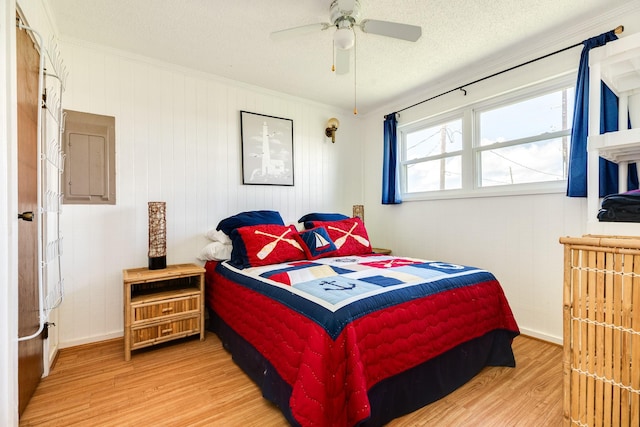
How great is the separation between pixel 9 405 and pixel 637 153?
131 inches

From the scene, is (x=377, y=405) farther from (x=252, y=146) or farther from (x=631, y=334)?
(x=252, y=146)

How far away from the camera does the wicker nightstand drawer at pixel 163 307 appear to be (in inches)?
84.0

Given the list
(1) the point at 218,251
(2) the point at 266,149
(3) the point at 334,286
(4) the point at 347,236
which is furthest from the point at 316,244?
(2) the point at 266,149

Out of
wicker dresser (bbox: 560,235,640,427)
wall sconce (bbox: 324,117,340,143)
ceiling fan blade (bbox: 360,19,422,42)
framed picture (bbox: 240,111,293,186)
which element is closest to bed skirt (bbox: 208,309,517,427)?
wicker dresser (bbox: 560,235,640,427)

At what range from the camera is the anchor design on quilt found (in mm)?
1620

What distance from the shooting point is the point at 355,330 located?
1334 mm

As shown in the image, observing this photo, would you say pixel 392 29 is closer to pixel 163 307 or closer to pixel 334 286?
pixel 334 286

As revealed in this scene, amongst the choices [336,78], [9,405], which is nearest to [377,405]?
[9,405]

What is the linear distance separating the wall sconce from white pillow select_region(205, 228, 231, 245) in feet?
6.01

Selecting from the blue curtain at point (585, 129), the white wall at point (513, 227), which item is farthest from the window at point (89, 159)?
the blue curtain at point (585, 129)

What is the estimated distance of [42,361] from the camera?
1859 mm

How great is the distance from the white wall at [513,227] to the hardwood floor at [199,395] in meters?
0.46

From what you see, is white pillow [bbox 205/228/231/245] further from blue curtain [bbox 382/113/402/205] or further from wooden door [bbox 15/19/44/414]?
blue curtain [bbox 382/113/402/205]

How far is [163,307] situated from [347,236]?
1658 mm
